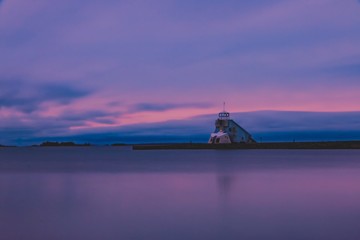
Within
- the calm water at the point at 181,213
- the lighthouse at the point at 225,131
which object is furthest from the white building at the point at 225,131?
the calm water at the point at 181,213

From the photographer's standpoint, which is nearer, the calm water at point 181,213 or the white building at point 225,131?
the calm water at point 181,213

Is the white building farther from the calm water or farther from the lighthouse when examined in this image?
the calm water

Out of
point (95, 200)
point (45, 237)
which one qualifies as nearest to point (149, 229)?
point (45, 237)

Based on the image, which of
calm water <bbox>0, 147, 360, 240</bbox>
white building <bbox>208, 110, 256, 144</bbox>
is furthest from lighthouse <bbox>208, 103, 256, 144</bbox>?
calm water <bbox>0, 147, 360, 240</bbox>

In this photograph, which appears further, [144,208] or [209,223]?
[144,208]

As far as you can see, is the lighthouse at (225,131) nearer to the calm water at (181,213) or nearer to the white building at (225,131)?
the white building at (225,131)

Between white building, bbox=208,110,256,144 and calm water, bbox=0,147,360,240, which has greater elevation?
white building, bbox=208,110,256,144

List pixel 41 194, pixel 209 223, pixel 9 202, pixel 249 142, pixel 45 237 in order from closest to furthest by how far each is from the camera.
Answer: pixel 45 237 < pixel 209 223 < pixel 9 202 < pixel 41 194 < pixel 249 142

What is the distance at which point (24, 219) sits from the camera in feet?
30.3

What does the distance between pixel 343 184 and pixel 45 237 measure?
13.2 m

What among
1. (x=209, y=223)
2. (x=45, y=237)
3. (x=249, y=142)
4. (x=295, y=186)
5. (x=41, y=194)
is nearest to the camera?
(x=45, y=237)

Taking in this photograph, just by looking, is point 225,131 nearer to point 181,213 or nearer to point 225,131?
point 225,131

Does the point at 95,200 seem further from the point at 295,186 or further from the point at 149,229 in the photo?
the point at 295,186

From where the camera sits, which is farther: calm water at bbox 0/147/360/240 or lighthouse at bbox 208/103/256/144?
lighthouse at bbox 208/103/256/144
